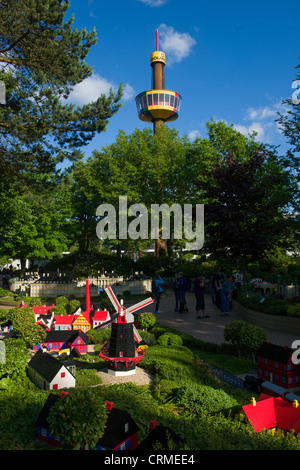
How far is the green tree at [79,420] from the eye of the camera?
4.26m

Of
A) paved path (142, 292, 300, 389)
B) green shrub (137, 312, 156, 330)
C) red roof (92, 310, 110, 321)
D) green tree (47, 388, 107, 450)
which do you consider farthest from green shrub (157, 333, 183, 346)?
green tree (47, 388, 107, 450)

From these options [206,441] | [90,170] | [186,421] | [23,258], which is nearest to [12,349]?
[186,421]

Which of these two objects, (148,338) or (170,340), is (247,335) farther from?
(148,338)

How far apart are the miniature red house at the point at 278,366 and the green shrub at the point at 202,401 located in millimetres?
1819

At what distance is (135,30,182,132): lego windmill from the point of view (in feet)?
166

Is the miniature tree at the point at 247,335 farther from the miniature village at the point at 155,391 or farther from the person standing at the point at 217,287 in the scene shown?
the person standing at the point at 217,287

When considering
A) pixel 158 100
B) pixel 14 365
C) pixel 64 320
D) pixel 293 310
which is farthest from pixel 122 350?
pixel 158 100

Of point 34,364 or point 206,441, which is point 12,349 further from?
point 206,441

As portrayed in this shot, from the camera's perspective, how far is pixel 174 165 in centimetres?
3500

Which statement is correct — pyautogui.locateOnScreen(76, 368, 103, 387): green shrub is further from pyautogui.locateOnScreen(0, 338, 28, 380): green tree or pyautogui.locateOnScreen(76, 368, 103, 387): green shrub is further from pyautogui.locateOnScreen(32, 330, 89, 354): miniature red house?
pyautogui.locateOnScreen(32, 330, 89, 354): miniature red house

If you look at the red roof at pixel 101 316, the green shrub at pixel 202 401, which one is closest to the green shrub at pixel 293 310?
the red roof at pixel 101 316

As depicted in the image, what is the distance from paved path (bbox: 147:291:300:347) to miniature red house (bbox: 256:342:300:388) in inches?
141

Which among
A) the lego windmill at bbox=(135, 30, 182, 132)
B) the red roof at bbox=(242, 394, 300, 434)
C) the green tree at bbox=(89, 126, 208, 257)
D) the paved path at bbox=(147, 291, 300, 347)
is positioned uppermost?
the lego windmill at bbox=(135, 30, 182, 132)
